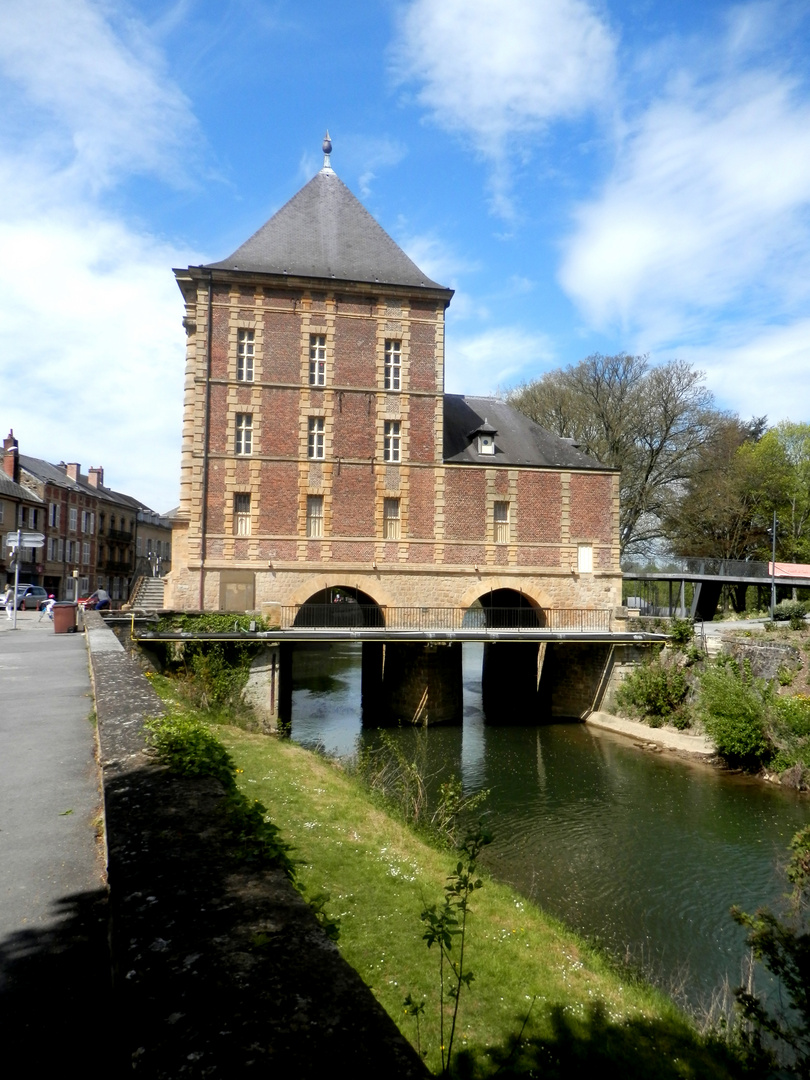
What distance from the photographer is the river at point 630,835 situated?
8523 mm

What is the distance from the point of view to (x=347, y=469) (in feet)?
78.2

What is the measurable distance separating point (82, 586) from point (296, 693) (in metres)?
27.2

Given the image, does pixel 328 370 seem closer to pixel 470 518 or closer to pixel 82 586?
pixel 470 518

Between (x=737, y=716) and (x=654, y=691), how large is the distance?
13.8 ft

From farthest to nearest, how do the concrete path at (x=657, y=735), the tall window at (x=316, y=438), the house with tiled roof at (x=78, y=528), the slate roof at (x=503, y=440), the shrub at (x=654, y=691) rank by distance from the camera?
the house with tiled roof at (x=78, y=528) < the slate roof at (x=503, y=440) < the tall window at (x=316, y=438) < the shrub at (x=654, y=691) < the concrete path at (x=657, y=735)

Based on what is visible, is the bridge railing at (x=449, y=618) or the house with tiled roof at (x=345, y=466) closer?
the bridge railing at (x=449, y=618)

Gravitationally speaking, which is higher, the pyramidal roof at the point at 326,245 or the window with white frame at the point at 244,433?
the pyramidal roof at the point at 326,245

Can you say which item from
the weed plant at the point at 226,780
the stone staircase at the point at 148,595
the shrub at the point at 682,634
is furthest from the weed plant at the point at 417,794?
the stone staircase at the point at 148,595

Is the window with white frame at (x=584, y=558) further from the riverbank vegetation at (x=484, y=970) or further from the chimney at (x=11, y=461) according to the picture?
the chimney at (x=11, y=461)

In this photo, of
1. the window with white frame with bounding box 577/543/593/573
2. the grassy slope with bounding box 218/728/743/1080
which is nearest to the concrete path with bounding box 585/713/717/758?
the window with white frame with bounding box 577/543/593/573

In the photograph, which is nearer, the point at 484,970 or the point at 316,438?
the point at 484,970

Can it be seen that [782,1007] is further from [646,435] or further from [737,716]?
[646,435]

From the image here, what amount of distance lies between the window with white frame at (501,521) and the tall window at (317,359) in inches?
290

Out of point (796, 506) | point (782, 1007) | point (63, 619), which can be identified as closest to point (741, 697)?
point (782, 1007)
